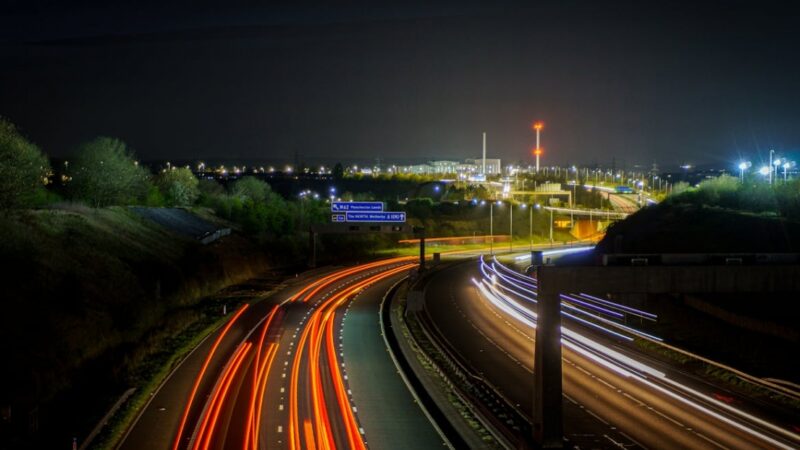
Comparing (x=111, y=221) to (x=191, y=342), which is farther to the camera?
(x=111, y=221)

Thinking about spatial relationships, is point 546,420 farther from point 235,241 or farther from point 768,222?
point 235,241

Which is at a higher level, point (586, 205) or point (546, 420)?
point (586, 205)

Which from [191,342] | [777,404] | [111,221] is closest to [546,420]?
[777,404]

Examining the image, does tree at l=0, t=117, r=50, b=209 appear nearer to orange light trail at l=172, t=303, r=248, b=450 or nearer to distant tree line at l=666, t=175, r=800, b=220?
orange light trail at l=172, t=303, r=248, b=450

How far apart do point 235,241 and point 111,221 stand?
19120mm

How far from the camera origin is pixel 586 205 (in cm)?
15038

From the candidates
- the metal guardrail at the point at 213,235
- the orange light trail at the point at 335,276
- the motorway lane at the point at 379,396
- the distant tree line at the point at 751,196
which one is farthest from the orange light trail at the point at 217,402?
the distant tree line at the point at 751,196

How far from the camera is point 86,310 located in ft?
125

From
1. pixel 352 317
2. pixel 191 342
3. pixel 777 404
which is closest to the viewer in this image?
pixel 777 404

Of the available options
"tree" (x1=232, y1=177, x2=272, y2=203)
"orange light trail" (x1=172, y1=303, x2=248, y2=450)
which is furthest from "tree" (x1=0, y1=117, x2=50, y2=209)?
"tree" (x1=232, y1=177, x2=272, y2=203)

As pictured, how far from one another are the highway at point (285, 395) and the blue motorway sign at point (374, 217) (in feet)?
60.3

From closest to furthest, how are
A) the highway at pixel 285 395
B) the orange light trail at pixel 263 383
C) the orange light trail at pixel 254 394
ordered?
the orange light trail at pixel 254 394, the highway at pixel 285 395, the orange light trail at pixel 263 383

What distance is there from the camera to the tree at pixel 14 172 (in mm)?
→ 47375

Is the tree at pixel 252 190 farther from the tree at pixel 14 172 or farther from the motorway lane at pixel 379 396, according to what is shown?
the motorway lane at pixel 379 396
